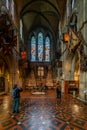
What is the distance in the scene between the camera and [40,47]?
31.6 metres

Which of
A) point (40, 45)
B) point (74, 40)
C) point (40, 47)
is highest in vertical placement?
point (40, 45)

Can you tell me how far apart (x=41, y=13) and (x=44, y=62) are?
887 centimetres

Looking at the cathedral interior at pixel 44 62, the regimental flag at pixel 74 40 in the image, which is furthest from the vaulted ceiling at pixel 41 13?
the regimental flag at pixel 74 40

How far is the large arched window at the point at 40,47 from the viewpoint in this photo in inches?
1233

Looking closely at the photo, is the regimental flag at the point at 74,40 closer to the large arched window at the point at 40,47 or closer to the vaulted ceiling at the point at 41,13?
the vaulted ceiling at the point at 41,13

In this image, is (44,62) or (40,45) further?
(40,45)

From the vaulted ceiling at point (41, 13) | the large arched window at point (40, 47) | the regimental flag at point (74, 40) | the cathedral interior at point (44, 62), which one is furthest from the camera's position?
the large arched window at point (40, 47)

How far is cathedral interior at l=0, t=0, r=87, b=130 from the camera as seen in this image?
7.41 meters

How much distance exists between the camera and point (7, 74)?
21641 mm

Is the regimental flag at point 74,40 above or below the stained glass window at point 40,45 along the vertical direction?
below

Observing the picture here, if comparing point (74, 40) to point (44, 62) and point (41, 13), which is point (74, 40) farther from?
point (44, 62)

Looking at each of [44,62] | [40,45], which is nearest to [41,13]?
[40,45]

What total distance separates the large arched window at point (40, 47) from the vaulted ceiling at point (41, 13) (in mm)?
2036

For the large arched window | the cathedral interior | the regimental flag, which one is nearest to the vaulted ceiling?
the cathedral interior
